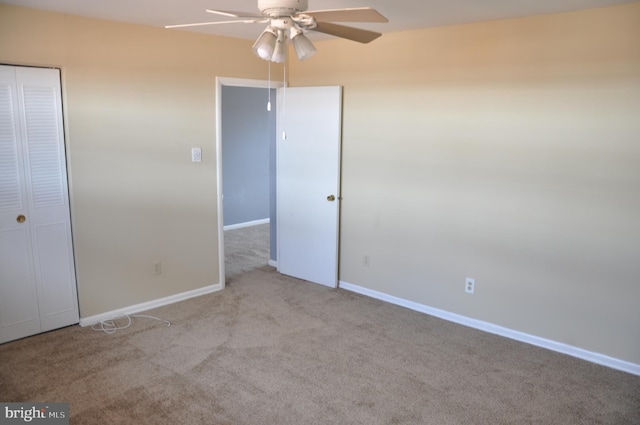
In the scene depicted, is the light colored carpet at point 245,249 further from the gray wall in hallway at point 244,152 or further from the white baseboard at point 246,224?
the gray wall in hallway at point 244,152

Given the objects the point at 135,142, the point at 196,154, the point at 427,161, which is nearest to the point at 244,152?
the point at 196,154

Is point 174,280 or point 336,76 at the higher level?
point 336,76

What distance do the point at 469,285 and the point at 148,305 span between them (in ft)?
9.21

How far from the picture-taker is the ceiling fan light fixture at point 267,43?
2195 millimetres

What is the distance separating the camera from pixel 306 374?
3.23 meters

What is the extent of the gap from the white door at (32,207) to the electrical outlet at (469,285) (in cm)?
321

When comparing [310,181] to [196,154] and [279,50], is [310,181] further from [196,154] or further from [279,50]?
[279,50]

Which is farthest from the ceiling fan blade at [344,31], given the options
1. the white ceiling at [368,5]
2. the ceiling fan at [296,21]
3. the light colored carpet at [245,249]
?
the light colored carpet at [245,249]

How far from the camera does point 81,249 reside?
3.82 metres

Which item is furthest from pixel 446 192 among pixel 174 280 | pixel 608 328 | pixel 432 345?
pixel 174 280

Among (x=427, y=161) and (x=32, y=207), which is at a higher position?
(x=427, y=161)

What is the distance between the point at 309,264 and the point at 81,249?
2167 millimetres

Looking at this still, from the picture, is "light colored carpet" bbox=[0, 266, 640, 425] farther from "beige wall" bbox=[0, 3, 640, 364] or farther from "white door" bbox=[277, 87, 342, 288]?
"white door" bbox=[277, 87, 342, 288]

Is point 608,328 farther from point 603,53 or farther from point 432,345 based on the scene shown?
point 603,53
